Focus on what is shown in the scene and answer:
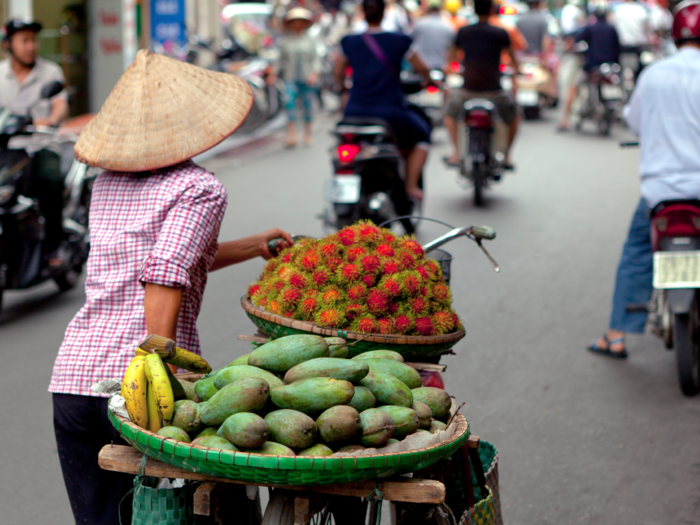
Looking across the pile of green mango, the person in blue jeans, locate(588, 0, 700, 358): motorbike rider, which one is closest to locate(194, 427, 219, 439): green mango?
Answer: the pile of green mango

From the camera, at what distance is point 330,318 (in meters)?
2.43

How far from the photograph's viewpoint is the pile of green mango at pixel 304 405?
1.84m

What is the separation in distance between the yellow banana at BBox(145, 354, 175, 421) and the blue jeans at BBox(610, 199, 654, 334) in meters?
3.65

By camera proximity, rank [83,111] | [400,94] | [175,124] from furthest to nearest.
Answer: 1. [83,111]
2. [400,94]
3. [175,124]

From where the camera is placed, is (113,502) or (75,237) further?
(75,237)

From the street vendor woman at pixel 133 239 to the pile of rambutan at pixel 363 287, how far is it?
0.28 m

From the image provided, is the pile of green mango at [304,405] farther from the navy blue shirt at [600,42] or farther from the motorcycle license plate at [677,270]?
the navy blue shirt at [600,42]

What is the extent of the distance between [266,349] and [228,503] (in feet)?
1.37

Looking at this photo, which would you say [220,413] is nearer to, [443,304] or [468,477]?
[468,477]

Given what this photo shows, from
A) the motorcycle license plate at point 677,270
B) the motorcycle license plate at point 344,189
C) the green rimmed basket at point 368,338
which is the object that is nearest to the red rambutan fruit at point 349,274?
the green rimmed basket at point 368,338

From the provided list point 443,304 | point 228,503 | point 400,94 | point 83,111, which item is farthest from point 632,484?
point 83,111

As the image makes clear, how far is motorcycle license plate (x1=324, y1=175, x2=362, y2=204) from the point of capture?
6.58 meters

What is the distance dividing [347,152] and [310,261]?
13.8 feet

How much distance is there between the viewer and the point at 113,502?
2568mm
